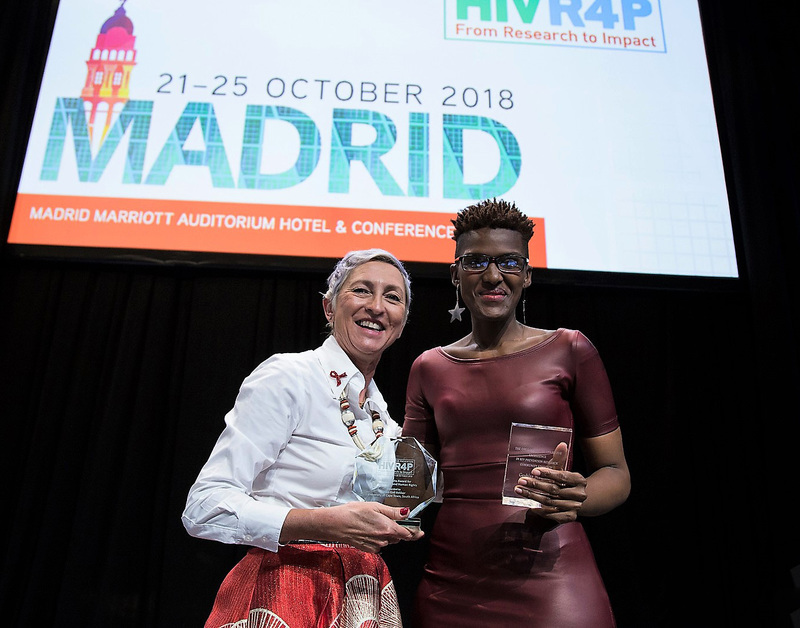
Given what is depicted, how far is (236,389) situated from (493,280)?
168cm

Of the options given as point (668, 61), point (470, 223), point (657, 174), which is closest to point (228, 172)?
point (470, 223)

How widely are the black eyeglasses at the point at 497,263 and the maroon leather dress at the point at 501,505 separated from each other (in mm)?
159

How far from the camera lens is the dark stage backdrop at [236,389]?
249 centimetres

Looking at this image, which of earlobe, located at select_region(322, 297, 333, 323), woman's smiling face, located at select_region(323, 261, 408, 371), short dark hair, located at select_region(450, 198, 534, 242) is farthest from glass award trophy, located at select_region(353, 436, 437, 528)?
short dark hair, located at select_region(450, 198, 534, 242)

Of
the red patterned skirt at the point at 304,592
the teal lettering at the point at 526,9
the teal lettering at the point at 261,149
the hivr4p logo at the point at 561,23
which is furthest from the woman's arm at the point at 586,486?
the teal lettering at the point at 526,9

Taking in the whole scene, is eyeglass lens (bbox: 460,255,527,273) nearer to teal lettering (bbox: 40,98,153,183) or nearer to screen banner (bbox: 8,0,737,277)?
screen banner (bbox: 8,0,737,277)

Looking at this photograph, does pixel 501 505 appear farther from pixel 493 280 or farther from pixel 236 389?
pixel 236 389

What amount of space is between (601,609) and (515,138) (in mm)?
2083

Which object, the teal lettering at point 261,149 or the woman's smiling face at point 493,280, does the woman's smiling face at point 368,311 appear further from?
the teal lettering at point 261,149

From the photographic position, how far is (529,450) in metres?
1.11

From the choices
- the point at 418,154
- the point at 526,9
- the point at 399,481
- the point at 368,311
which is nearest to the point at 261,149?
the point at 418,154

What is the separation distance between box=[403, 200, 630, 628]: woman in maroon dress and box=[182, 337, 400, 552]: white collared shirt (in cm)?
21

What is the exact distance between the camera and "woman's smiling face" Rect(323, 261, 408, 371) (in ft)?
4.35

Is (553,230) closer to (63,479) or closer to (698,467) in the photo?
(698,467)
